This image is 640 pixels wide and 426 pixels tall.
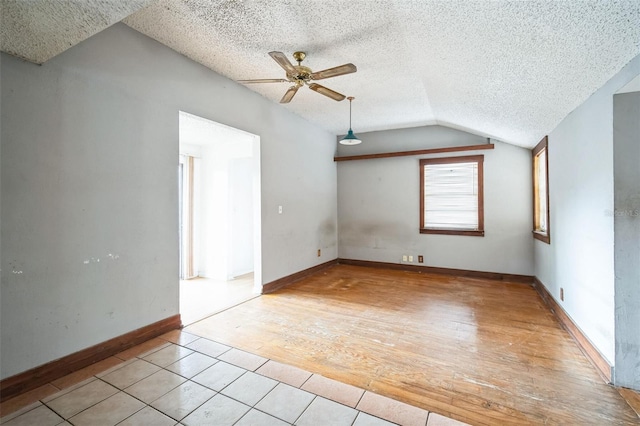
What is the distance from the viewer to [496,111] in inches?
136

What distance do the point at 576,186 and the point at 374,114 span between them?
2.89m

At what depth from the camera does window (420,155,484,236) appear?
16.4 ft

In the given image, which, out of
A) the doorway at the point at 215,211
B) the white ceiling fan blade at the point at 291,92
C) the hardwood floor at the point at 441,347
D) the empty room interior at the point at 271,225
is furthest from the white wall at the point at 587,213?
the doorway at the point at 215,211

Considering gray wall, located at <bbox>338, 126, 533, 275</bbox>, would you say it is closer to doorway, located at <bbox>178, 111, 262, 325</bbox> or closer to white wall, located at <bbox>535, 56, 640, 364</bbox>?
white wall, located at <bbox>535, 56, 640, 364</bbox>

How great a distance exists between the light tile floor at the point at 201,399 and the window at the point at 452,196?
4.00 meters

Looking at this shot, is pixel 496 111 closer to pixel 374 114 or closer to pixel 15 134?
pixel 374 114

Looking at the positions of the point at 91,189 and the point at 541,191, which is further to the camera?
the point at 541,191

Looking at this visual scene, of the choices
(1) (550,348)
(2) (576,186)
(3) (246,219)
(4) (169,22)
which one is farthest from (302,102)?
(1) (550,348)

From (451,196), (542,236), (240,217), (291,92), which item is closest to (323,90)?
(291,92)

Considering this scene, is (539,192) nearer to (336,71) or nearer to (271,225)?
(336,71)

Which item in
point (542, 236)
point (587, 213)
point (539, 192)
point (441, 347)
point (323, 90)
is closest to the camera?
point (587, 213)

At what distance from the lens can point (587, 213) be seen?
2426mm

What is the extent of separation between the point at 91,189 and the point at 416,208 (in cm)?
484

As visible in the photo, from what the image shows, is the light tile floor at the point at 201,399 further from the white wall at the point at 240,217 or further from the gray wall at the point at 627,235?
the white wall at the point at 240,217
